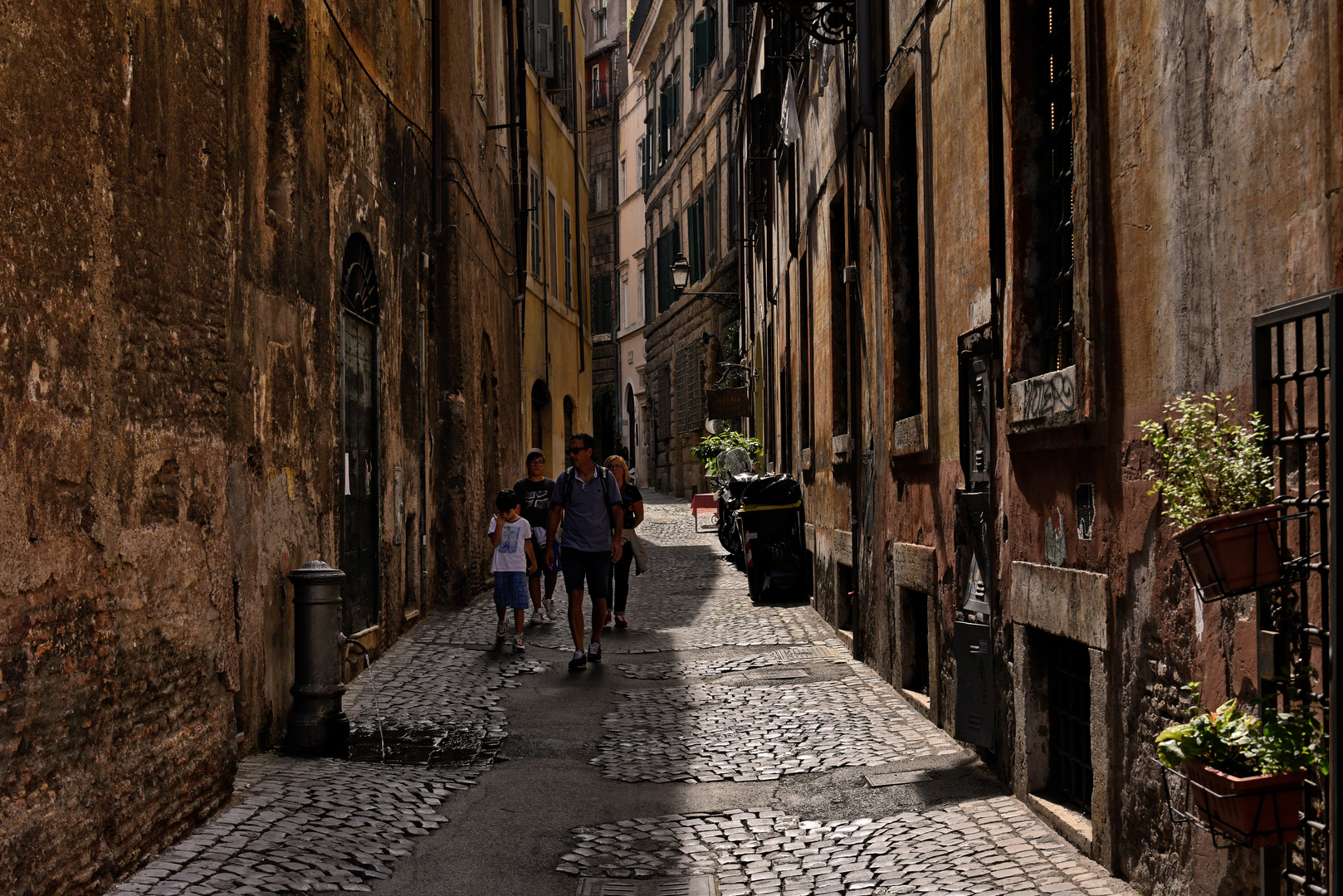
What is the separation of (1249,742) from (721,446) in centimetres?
2044

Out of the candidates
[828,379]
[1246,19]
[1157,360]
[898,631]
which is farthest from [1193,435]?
[828,379]

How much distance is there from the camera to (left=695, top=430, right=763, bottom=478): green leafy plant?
21.9m

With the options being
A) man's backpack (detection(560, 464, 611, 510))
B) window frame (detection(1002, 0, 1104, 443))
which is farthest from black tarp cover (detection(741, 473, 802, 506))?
window frame (detection(1002, 0, 1104, 443))

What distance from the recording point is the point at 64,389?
4344 mm

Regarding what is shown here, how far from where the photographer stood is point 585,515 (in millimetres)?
9742

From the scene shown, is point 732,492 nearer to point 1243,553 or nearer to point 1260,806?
point 1243,553

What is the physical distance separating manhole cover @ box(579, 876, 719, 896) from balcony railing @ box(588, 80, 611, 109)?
39.8m

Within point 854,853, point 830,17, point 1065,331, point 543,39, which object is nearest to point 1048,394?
point 1065,331

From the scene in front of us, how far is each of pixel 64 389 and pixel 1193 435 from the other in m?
3.37

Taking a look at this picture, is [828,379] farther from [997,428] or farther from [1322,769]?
[1322,769]

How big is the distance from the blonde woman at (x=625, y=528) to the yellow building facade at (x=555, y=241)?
7742 millimetres

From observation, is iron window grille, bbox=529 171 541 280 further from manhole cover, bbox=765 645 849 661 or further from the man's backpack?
manhole cover, bbox=765 645 849 661

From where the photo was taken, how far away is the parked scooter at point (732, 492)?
16078 mm

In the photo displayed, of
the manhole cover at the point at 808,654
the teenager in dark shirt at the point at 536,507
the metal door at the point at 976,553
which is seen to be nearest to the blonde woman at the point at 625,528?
the teenager in dark shirt at the point at 536,507
